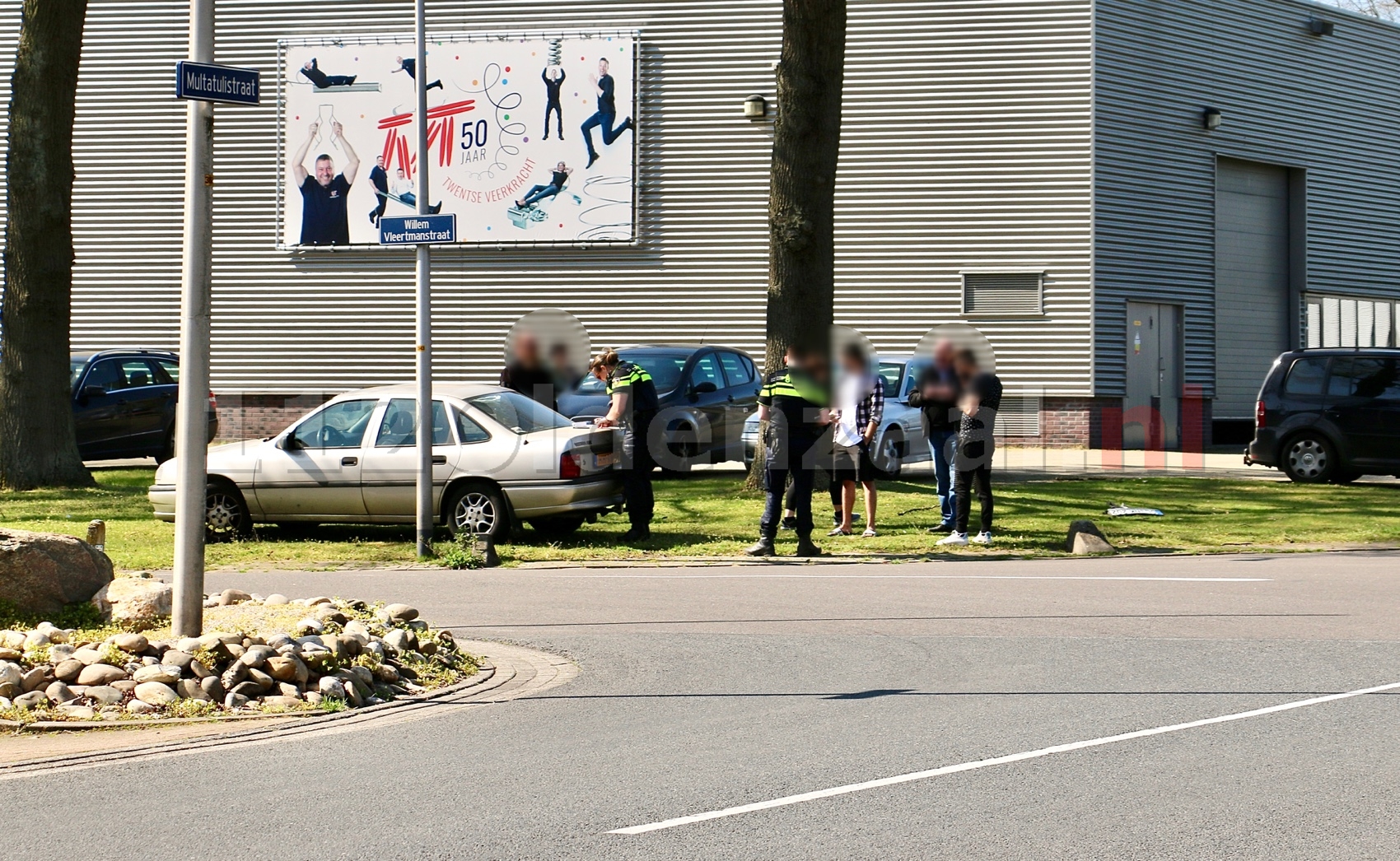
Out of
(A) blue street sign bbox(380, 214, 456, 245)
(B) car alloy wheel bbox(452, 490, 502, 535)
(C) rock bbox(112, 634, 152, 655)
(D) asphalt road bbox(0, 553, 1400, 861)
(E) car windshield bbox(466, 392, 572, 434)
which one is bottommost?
(D) asphalt road bbox(0, 553, 1400, 861)

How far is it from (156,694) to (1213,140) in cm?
2635

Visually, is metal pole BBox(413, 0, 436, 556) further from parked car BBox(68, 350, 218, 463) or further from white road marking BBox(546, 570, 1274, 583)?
parked car BBox(68, 350, 218, 463)

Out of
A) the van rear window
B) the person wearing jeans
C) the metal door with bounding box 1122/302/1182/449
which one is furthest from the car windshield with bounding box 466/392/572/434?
the metal door with bounding box 1122/302/1182/449

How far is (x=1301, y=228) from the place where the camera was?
32.1 metres

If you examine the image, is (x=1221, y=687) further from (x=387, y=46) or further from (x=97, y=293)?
(x=97, y=293)

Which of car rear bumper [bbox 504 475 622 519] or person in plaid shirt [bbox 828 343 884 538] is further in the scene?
person in plaid shirt [bbox 828 343 884 538]

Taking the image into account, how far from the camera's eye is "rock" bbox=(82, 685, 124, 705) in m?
7.62

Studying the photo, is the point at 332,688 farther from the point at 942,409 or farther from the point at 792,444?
the point at 942,409

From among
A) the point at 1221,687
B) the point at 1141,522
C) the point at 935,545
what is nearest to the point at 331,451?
the point at 935,545

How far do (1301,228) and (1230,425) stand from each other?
14.4 ft

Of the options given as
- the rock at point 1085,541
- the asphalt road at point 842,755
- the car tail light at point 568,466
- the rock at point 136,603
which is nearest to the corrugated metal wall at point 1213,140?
the rock at point 1085,541

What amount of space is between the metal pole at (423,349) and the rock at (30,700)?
6.68 meters

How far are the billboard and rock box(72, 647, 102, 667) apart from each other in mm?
21446

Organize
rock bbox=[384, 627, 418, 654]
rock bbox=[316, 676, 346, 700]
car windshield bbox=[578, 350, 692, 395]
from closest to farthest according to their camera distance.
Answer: rock bbox=[316, 676, 346, 700] → rock bbox=[384, 627, 418, 654] → car windshield bbox=[578, 350, 692, 395]
